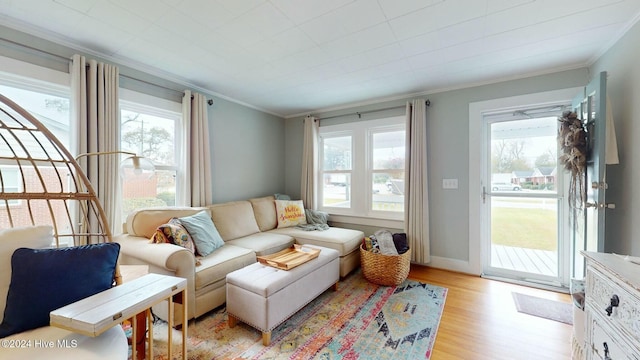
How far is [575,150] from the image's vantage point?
6.49 ft

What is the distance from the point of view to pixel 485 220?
3004 mm

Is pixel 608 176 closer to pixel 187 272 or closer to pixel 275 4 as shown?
pixel 275 4

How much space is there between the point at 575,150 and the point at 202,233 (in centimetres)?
328

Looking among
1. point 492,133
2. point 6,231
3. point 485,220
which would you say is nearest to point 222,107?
point 6,231

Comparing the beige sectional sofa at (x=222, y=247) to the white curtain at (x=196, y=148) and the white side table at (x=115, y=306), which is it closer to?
the white curtain at (x=196, y=148)

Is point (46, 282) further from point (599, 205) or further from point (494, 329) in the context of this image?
point (599, 205)

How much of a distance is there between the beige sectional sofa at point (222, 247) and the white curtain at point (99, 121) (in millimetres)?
334

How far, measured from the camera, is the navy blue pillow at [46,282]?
3.51 ft

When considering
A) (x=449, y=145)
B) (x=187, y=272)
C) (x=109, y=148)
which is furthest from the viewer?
(x=449, y=145)

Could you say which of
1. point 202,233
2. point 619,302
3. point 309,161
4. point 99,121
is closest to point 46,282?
point 202,233

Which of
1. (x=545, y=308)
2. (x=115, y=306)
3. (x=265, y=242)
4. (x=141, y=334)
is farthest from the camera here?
→ (x=265, y=242)

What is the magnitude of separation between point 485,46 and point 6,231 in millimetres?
3390

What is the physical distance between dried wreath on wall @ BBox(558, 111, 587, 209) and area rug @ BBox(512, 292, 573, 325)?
92cm

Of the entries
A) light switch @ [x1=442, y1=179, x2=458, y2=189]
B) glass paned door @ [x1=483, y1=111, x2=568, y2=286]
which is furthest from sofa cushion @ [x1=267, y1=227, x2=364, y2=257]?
glass paned door @ [x1=483, y1=111, x2=568, y2=286]
